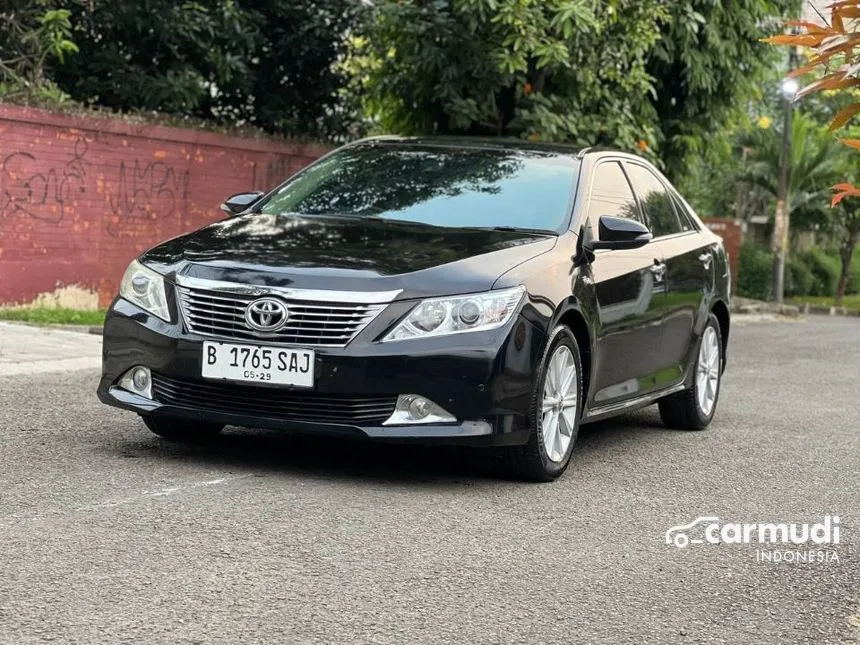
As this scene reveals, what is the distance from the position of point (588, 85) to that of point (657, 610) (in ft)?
38.9

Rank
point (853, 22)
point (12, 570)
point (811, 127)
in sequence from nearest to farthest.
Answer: point (853, 22)
point (12, 570)
point (811, 127)

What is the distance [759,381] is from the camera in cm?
1243

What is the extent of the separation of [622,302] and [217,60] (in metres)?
10.2

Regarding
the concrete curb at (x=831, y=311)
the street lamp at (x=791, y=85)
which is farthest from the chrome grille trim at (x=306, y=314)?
the concrete curb at (x=831, y=311)

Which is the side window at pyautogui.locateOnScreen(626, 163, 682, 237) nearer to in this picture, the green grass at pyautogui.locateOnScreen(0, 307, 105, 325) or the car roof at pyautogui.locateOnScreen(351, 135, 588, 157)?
the car roof at pyautogui.locateOnScreen(351, 135, 588, 157)

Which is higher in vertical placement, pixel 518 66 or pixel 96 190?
pixel 518 66

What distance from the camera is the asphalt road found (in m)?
4.21

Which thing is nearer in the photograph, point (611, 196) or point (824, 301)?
point (611, 196)

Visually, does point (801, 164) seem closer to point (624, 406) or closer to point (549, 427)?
point (624, 406)

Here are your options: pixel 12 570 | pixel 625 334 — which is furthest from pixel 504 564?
Answer: pixel 625 334

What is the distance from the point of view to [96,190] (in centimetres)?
1470

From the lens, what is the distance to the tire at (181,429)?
22.7ft

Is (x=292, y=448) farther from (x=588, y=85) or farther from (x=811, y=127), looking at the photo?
(x=811, y=127)

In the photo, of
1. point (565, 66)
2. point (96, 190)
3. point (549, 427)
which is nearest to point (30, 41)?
point (96, 190)
